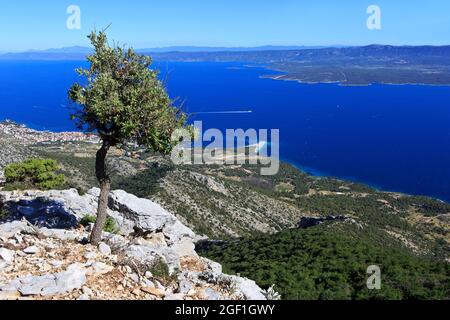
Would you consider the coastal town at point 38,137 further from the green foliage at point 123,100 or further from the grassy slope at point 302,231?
the green foliage at point 123,100

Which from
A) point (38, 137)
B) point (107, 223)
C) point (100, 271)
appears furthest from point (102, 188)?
point (38, 137)

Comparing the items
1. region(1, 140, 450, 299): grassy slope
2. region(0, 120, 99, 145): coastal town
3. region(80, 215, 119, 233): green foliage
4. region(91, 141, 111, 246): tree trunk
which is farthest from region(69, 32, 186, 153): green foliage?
region(0, 120, 99, 145): coastal town

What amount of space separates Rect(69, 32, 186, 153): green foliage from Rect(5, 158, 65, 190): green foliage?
1583 cm

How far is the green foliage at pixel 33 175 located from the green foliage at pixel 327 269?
37.8 ft

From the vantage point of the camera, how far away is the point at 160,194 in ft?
181

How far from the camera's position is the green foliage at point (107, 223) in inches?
746

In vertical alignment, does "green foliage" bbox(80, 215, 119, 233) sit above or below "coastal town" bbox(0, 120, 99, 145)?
above

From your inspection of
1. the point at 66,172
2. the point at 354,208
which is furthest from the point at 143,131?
the point at 354,208

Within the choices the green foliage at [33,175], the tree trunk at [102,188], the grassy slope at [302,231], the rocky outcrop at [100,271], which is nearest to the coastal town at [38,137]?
the grassy slope at [302,231]

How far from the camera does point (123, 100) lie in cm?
1423

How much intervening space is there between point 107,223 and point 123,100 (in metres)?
7.64

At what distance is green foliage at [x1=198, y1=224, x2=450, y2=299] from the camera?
711 inches

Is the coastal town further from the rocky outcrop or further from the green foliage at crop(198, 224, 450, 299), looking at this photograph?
the rocky outcrop
